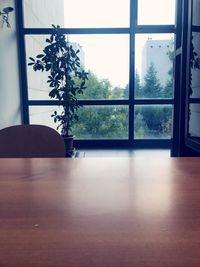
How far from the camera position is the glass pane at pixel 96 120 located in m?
3.84

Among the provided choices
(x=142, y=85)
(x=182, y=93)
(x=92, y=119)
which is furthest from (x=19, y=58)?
(x=182, y=93)

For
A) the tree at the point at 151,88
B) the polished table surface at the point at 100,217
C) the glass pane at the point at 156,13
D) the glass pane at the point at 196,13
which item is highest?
the glass pane at the point at 156,13

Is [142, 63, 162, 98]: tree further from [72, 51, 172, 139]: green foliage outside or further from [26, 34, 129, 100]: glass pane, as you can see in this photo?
[26, 34, 129, 100]: glass pane

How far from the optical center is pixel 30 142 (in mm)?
1219

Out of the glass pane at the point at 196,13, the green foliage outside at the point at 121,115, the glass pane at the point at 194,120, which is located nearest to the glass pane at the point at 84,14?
the green foliage outside at the point at 121,115

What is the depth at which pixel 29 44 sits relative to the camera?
3.73 m

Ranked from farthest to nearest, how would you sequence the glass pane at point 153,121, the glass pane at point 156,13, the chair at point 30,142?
the glass pane at point 153,121
the glass pane at point 156,13
the chair at point 30,142

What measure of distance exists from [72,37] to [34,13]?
0.63 metres

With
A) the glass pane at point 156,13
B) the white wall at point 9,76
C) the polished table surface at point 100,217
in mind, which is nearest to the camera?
the polished table surface at point 100,217

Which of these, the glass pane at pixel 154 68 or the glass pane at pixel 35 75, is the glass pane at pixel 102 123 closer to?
the glass pane at pixel 154 68

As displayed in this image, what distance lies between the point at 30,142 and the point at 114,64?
2850 millimetres

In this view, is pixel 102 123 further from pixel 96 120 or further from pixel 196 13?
pixel 196 13

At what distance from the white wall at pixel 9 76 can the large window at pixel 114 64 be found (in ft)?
0.87

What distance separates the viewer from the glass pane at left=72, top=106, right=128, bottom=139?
3.84m
